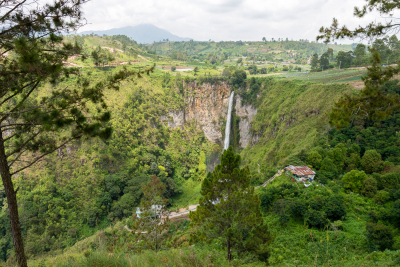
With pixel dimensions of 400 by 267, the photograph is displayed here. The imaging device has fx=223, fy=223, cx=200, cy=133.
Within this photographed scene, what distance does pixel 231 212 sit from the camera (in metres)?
8.55

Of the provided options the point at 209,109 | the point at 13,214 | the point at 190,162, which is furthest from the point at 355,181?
the point at 209,109

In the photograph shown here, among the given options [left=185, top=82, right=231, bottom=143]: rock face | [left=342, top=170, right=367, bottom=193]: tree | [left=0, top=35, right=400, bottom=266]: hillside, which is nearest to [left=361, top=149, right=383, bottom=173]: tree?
[left=0, top=35, right=400, bottom=266]: hillside

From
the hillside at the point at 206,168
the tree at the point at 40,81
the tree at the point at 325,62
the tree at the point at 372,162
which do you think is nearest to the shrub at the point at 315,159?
the hillside at the point at 206,168

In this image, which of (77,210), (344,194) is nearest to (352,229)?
(344,194)

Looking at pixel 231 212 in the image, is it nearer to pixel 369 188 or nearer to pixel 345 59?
pixel 369 188

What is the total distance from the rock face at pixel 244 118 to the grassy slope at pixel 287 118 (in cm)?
242

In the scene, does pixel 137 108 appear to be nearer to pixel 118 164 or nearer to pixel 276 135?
pixel 118 164

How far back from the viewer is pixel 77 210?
91.2 ft

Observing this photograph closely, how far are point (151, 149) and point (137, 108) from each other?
319 inches

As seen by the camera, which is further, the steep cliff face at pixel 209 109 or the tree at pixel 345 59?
the steep cliff face at pixel 209 109

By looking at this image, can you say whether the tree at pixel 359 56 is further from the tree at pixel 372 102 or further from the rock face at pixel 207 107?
the tree at pixel 372 102

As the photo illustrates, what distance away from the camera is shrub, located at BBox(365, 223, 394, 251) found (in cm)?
1022

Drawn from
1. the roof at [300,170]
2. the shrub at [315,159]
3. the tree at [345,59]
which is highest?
the tree at [345,59]

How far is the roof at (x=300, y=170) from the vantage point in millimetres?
17922
